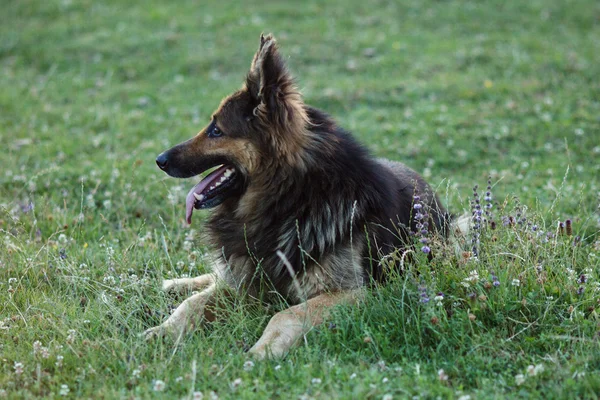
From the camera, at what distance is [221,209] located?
17.6 ft

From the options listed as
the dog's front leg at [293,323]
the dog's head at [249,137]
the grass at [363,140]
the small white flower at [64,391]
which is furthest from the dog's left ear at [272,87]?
the small white flower at [64,391]

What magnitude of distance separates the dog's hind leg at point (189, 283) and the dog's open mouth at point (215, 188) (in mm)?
637

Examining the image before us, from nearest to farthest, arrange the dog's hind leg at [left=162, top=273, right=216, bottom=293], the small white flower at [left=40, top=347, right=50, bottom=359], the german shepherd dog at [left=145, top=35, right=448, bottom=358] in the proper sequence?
the small white flower at [left=40, top=347, right=50, bottom=359], the german shepherd dog at [left=145, top=35, right=448, bottom=358], the dog's hind leg at [left=162, top=273, right=216, bottom=293]

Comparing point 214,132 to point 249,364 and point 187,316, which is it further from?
point 249,364

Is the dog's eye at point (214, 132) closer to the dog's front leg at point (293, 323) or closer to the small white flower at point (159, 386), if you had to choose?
the dog's front leg at point (293, 323)

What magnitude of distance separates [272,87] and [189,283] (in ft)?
6.00

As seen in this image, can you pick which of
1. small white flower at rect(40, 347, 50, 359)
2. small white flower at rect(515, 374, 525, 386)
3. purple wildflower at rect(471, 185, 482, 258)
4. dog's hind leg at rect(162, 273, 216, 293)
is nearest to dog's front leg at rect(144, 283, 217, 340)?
dog's hind leg at rect(162, 273, 216, 293)

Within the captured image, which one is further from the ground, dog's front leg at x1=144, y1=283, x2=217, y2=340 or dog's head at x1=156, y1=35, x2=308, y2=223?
dog's head at x1=156, y1=35, x2=308, y2=223

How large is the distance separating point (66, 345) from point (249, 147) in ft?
6.22

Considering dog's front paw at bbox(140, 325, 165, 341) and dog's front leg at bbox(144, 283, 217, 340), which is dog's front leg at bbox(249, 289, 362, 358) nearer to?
dog's front leg at bbox(144, 283, 217, 340)

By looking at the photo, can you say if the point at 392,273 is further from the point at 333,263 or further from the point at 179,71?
the point at 179,71

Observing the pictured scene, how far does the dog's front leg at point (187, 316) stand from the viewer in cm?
452

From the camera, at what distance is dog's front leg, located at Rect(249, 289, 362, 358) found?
431cm

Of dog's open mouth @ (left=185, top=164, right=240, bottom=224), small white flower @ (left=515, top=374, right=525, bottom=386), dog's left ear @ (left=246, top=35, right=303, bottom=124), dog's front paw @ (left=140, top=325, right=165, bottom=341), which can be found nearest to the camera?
small white flower @ (left=515, top=374, right=525, bottom=386)
